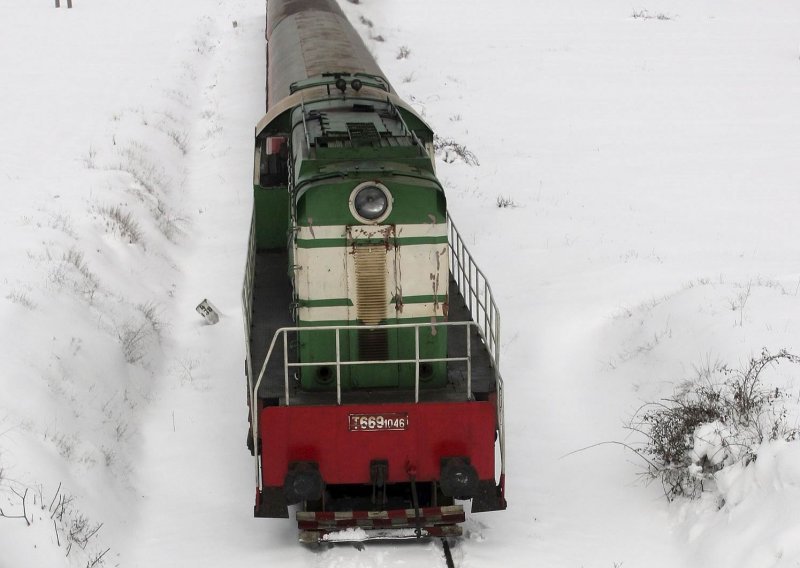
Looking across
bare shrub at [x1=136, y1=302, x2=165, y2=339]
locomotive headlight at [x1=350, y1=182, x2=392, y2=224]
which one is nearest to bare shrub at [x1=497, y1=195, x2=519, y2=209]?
bare shrub at [x1=136, y1=302, x2=165, y2=339]

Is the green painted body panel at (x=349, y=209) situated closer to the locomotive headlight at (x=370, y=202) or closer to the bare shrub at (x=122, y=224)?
the locomotive headlight at (x=370, y=202)

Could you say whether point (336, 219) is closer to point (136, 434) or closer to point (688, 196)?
point (136, 434)

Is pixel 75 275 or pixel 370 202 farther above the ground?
pixel 370 202

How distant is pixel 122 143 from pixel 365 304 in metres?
11.4

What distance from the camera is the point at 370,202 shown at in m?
7.45

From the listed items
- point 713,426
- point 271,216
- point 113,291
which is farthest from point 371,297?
point 113,291

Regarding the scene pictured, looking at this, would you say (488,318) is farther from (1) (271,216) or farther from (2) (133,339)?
(2) (133,339)

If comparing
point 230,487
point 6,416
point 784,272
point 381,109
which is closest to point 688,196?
point 784,272

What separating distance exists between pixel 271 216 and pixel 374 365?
10.1ft

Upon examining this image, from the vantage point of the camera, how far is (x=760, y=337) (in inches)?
370

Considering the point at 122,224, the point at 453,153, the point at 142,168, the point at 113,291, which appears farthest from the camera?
the point at 453,153

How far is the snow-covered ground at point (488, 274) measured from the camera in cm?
753

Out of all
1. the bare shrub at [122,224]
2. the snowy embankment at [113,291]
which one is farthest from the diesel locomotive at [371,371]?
the bare shrub at [122,224]

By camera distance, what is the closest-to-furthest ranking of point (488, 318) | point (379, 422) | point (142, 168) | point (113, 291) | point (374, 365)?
point (379, 422), point (374, 365), point (488, 318), point (113, 291), point (142, 168)
